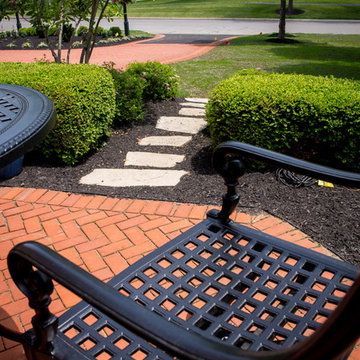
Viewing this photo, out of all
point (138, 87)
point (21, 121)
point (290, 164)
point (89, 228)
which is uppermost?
point (21, 121)

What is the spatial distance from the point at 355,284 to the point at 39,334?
105cm

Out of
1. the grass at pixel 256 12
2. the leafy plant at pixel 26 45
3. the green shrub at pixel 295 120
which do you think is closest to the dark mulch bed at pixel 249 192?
the green shrub at pixel 295 120

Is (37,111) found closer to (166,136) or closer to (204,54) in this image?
(166,136)

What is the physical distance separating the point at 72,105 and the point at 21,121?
255 centimetres

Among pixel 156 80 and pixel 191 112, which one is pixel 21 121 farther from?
pixel 156 80

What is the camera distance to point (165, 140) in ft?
16.6

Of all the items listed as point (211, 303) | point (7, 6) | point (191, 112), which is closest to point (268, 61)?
point (191, 112)

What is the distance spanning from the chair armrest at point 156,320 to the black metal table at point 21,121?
1.56 ft

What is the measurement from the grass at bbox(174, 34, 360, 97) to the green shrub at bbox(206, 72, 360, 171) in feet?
11.0

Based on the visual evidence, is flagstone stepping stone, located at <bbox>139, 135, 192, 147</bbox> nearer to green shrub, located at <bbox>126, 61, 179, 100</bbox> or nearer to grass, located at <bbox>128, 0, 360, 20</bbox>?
green shrub, located at <bbox>126, 61, 179, 100</bbox>

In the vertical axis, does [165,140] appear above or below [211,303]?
below

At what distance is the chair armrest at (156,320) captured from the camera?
67 cm

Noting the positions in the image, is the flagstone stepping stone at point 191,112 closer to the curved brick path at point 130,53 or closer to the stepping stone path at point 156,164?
the stepping stone path at point 156,164

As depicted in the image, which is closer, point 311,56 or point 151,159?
point 151,159
